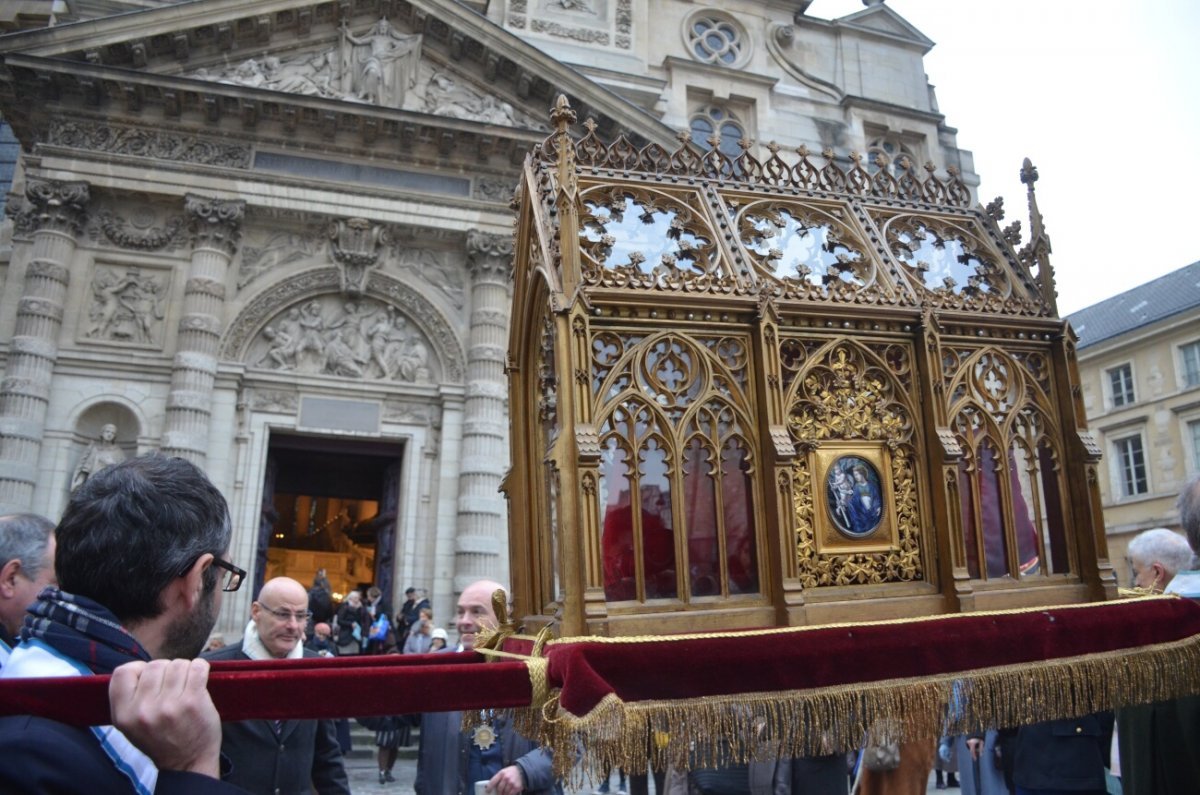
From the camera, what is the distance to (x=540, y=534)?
350cm

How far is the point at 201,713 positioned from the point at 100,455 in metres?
14.4

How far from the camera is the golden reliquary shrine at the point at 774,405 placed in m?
3.05

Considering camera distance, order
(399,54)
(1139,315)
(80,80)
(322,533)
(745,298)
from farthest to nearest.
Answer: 1. (1139,315)
2. (322,533)
3. (399,54)
4. (80,80)
5. (745,298)

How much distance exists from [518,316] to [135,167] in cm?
1382

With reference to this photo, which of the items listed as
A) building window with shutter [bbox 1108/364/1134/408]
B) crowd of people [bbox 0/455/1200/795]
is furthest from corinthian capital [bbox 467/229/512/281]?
building window with shutter [bbox 1108/364/1134/408]

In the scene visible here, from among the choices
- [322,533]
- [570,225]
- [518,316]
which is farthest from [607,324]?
[322,533]

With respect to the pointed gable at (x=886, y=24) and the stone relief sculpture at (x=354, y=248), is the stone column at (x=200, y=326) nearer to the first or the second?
the stone relief sculpture at (x=354, y=248)

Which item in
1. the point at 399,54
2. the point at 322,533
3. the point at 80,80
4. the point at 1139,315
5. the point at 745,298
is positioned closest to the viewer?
the point at 745,298

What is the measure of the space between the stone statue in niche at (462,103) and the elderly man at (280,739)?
13467 mm

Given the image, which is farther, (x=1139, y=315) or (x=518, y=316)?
(x=1139, y=315)

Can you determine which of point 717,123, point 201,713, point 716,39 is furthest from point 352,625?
point 716,39

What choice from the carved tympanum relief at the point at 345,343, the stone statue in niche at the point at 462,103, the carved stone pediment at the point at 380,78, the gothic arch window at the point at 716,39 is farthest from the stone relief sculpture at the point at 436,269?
the gothic arch window at the point at 716,39

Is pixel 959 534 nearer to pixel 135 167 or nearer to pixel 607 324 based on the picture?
pixel 607 324

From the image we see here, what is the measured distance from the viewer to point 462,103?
16.5 m
